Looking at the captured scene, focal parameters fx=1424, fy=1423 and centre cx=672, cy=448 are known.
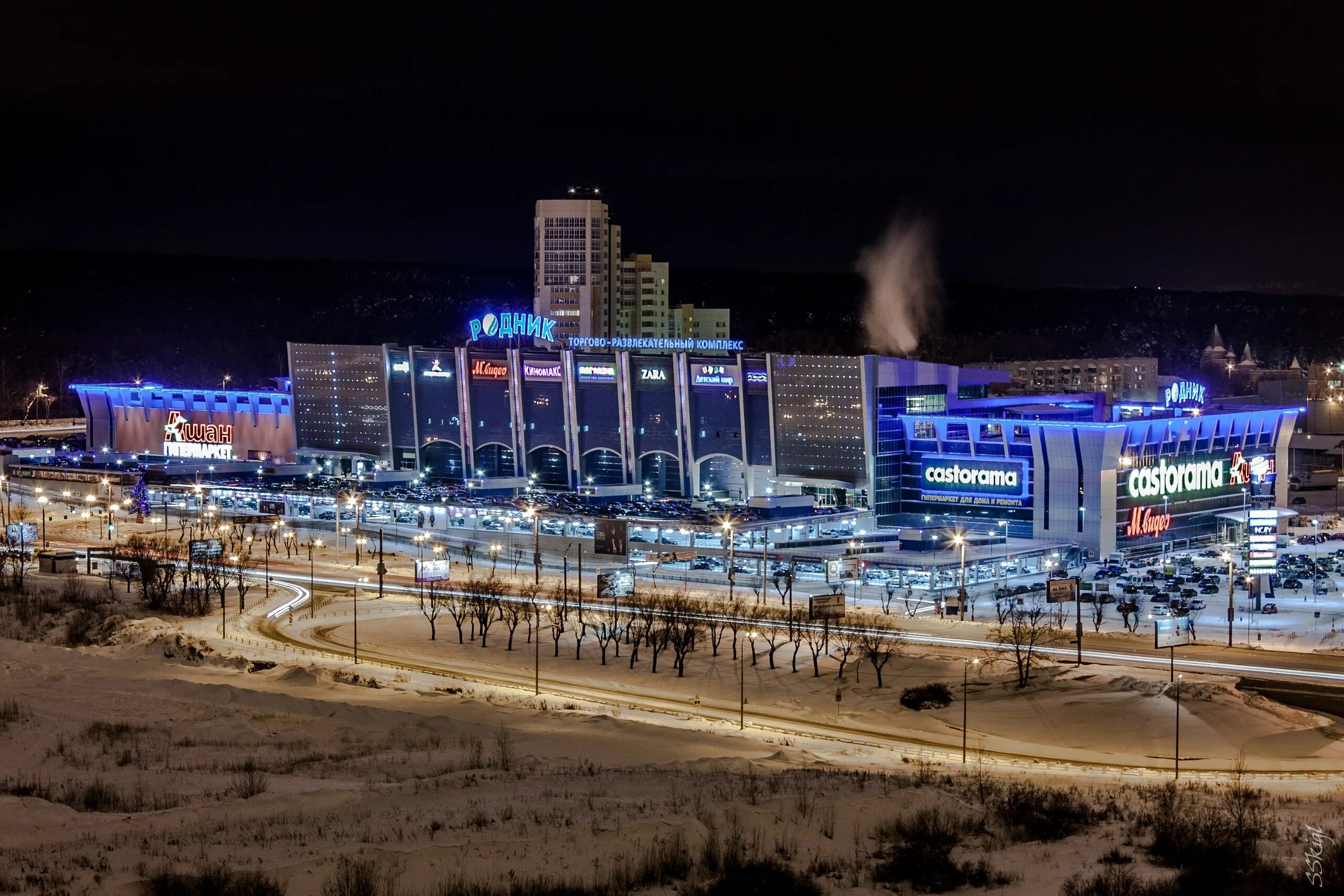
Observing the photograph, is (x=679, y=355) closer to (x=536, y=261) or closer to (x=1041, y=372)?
(x=536, y=261)

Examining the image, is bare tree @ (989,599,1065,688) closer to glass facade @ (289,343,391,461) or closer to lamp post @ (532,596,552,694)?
lamp post @ (532,596,552,694)

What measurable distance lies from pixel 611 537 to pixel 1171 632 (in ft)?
93.5

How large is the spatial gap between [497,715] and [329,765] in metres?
8.69

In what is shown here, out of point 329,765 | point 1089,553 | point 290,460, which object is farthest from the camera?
point 290,460

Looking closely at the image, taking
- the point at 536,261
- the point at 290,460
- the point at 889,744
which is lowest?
the point at 889,744

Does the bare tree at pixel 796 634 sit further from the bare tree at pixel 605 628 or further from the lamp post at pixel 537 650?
the lamp post at pixel 537 650

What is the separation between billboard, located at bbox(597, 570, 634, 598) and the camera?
6219 cm

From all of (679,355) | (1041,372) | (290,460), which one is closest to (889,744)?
(679,355)

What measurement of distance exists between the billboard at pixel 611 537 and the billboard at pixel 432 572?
9.11 m

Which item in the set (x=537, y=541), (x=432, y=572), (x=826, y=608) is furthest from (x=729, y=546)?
(x=826, y=608)

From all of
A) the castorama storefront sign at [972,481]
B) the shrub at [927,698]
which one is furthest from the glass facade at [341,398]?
the shrub at [927,698]

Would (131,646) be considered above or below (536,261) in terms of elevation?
below

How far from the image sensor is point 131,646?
2126 inches

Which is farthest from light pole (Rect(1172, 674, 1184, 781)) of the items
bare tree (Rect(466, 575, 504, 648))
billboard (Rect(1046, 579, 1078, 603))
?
bare tree (Rect(466, 575, 504, 648))
